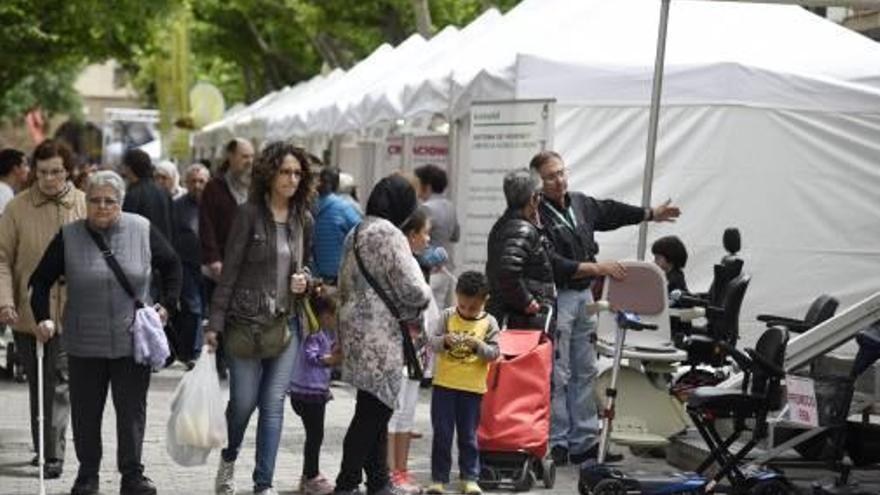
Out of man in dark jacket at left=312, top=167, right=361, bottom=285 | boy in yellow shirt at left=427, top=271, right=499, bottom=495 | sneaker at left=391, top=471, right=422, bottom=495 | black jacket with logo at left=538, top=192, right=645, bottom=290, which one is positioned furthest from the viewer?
man in dark jacket at left=312, top=167, right=361, bottom=285

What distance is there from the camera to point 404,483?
11359 millimetres

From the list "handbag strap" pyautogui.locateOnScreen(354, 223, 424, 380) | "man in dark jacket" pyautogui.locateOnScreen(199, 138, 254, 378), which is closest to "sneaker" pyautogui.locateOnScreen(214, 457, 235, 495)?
"handbag strap" pyautogui.locateOnScreen(354, 223, 424, 380)

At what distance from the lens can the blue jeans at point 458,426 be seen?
11.2 meters

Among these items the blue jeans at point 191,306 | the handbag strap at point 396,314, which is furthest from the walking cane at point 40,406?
the blue jeans at point 191,306

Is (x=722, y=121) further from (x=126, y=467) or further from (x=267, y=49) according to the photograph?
(x=267, y=49)

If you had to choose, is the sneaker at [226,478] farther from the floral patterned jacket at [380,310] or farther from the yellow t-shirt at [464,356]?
the yellow t-shirt at [464,356]

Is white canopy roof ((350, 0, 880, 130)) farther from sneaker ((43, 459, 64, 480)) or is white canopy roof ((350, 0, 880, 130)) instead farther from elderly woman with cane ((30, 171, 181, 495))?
elderly woman with cane ((30, 171, 181, 495))

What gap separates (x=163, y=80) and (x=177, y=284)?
110 ft

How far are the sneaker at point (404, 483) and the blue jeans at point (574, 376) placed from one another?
4.97 ft

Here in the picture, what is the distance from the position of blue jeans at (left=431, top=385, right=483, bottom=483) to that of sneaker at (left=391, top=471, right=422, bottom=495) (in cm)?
17

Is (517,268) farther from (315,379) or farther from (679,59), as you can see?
(679,59)

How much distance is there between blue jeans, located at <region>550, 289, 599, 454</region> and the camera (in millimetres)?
12633

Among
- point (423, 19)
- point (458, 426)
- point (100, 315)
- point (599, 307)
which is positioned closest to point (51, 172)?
point (100, 315)

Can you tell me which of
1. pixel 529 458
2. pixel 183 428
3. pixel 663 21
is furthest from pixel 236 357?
pixel 663 21
